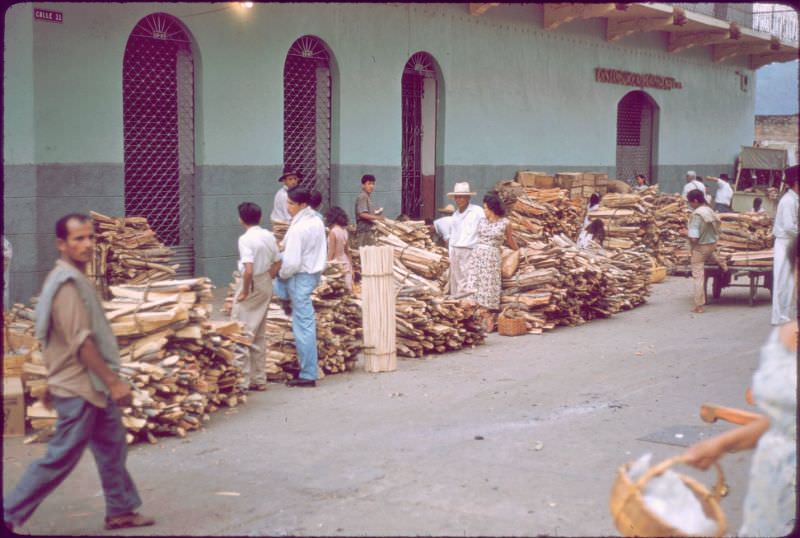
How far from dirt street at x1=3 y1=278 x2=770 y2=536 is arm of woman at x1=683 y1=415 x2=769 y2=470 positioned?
1601 millimetres

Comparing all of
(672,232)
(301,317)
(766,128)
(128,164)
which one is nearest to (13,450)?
→ (301,317)

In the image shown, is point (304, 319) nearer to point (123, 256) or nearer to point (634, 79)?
point (123, 256)

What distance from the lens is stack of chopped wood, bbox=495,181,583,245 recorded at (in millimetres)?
19219

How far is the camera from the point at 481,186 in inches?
A: 841

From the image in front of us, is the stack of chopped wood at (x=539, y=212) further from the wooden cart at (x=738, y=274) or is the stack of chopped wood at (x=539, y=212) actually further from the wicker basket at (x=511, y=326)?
the wicker basket at (x=511, y=326)

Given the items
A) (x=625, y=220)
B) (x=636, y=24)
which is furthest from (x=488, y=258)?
(x=636, y=24)

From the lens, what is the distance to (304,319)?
32.4ft

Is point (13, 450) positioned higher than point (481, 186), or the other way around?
point (481, 186)

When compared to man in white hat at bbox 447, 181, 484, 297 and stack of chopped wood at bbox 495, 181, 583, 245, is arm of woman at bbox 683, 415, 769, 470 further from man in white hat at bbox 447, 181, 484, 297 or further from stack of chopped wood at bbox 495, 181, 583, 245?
stack of chopped wood at bbox 495, 181, 583, 245

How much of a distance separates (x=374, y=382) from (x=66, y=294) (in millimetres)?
5136

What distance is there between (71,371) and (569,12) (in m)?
19.0

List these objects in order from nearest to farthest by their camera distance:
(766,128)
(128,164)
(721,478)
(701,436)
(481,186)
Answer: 1. (721,478)
2. (701,436)
3. (128,164)
4. (481,186)
5. (766,128)

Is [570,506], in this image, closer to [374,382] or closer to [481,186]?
[374,382]

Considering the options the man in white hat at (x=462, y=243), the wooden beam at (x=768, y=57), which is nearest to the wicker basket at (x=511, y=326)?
the man in white hat at (x=462, y=243)
